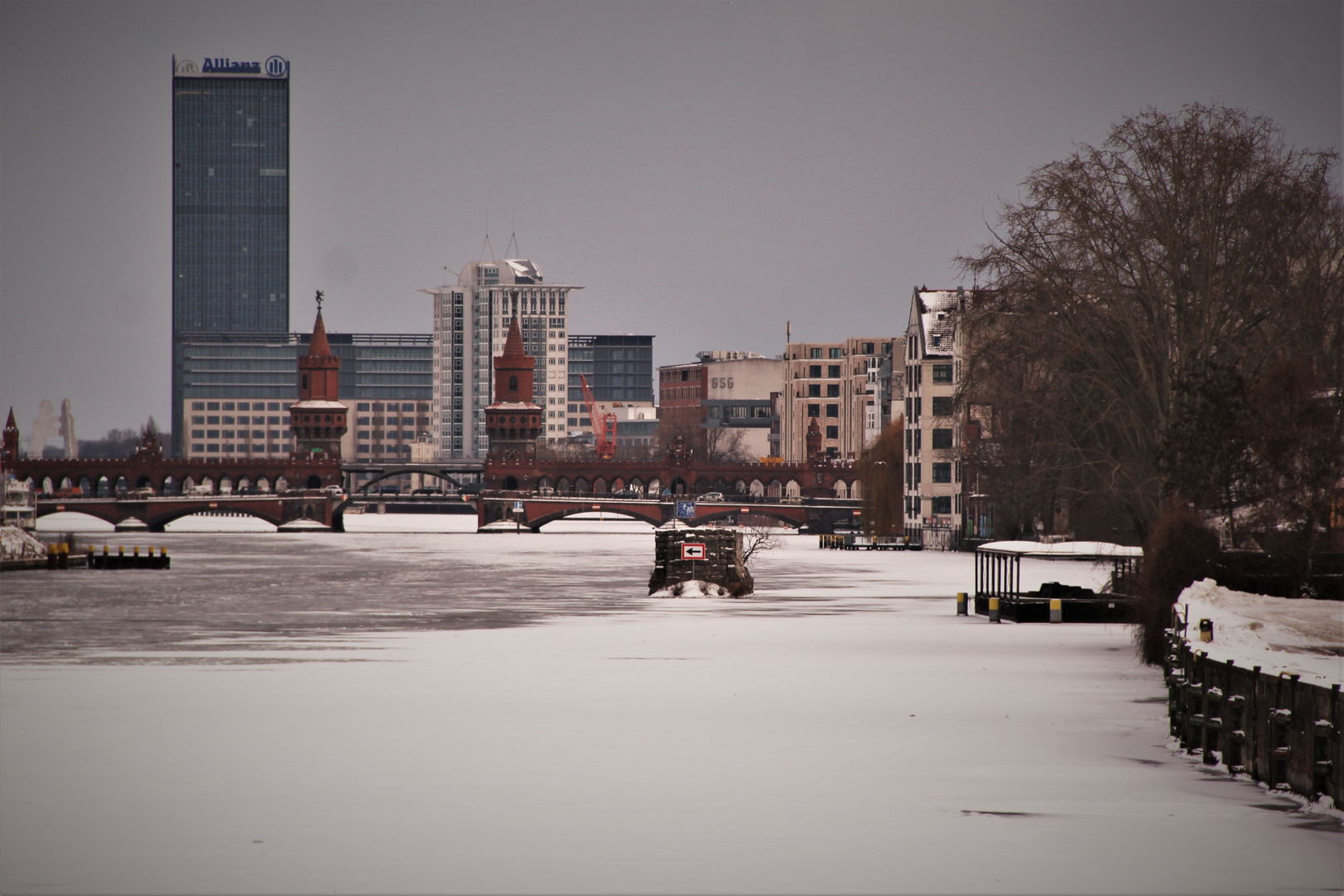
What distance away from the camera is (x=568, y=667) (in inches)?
1319

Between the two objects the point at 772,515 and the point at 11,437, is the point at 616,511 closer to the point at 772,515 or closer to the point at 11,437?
the point at 772,515

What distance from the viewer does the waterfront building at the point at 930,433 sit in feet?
379

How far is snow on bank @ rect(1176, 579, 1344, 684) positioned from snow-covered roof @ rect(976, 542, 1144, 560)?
1269 centimetres

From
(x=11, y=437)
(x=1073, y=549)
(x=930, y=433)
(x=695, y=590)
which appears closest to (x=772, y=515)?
(x=930, y=433)

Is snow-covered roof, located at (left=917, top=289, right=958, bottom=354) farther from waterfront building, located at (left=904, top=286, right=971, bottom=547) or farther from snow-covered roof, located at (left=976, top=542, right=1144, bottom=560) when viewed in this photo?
snow-covered roof, located at (left=976, top=542, right=1144, bottom=560)

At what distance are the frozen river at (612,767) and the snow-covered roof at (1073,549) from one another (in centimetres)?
283

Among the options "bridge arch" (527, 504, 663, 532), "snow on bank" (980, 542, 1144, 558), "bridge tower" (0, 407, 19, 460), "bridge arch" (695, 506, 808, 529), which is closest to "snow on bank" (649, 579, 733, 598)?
"snow on bank" (980, 542, 1144, 558)

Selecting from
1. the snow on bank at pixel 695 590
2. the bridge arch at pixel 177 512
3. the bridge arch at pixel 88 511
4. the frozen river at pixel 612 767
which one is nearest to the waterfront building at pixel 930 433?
the snow on bank at pixel 695 590

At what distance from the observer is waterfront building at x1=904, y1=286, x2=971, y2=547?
379ft

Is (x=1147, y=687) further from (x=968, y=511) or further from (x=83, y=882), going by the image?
(x=968, y=511)

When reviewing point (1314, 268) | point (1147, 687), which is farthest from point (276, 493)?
point (1147, 687)

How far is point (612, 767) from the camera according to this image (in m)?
21.4

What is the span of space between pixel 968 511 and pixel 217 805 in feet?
317

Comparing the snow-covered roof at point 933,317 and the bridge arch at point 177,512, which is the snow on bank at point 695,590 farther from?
the bridge arch at point 177,512
